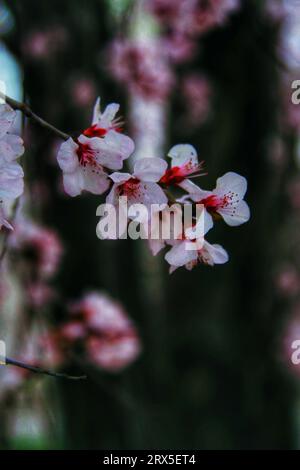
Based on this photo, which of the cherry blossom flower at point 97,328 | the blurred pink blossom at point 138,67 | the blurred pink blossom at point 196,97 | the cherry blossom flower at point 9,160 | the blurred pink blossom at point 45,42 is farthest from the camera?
the blurred pink blossom at point 196,97

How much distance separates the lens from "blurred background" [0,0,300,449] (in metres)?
2.68

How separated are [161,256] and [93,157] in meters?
2.60

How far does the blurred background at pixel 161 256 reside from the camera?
8.80ft

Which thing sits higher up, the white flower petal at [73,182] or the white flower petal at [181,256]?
the white flower petal at [73,182]

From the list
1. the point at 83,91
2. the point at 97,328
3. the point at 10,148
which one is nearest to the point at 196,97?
the point at 83,91

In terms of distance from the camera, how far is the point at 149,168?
88 centimetres

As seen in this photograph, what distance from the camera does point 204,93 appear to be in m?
3.27

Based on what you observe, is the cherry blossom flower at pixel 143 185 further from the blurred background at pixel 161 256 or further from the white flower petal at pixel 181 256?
the blurred background at pixel 161 256

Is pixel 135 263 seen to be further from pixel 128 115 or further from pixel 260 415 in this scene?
pixel 260 415

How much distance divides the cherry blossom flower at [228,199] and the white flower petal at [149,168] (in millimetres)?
59

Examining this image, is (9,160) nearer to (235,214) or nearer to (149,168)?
(149,168)

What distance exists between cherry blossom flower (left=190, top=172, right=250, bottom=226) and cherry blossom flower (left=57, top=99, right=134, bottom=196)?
0.12m

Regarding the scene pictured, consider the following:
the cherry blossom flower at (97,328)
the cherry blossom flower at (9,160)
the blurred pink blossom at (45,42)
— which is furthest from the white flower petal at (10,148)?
the blurred pink blossom at (45,42)

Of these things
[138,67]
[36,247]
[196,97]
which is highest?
[196,97]
